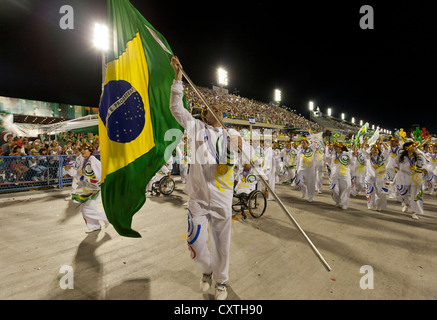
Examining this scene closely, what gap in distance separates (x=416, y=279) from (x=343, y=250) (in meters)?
1.08

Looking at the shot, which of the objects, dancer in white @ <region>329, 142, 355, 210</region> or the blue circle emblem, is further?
dancer in white @ <region>329, 142, 355, 210</region>

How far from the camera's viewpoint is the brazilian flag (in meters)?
3.00

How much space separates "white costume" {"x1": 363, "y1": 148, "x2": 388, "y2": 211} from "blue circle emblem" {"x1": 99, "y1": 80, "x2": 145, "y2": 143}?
7411 millimetres

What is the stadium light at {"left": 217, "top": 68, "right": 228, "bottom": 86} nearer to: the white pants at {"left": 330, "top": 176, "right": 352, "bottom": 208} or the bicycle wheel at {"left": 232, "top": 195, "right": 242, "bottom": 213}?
the white pants at {"left": 330, "top": 176, "right": 352, "bottom": 208}

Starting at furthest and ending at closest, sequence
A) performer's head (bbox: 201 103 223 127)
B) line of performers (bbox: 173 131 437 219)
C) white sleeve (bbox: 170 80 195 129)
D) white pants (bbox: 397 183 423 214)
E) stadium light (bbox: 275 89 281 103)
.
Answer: stadium light (bbox: 275 89 281 103), line of performers (bbox: 173 131 437 219), white pants (bbox: 397 183 423 214), performer's head (bbox: 201 103 223 127), white sleeve (bbox: 170 80 195 129)

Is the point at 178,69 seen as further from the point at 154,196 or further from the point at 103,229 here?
the point at 154,196

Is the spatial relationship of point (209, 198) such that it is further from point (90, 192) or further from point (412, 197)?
point (412, 197)

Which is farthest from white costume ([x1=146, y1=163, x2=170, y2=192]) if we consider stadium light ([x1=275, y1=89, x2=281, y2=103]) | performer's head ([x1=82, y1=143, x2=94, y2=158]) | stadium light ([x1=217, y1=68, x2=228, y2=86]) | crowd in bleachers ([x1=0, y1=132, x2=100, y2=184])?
stadium light ([x1=275, y1=89, x2=281, y2=103])

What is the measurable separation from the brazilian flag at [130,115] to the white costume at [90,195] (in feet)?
7.65

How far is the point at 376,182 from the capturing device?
7.25m

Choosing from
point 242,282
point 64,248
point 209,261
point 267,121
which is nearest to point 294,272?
point 242,282

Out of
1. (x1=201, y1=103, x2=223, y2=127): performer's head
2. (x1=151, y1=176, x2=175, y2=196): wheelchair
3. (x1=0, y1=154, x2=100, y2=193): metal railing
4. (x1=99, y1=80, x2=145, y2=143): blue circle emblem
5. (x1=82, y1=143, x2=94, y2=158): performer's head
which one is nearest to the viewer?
(x1=201, y1=103, x2=223, y2=127): performer's head

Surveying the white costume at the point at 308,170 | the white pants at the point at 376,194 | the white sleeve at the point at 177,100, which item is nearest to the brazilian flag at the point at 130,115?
the white sleeve at the point at 177,100

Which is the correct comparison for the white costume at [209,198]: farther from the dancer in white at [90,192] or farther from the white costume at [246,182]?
the white costume at [246,182]
